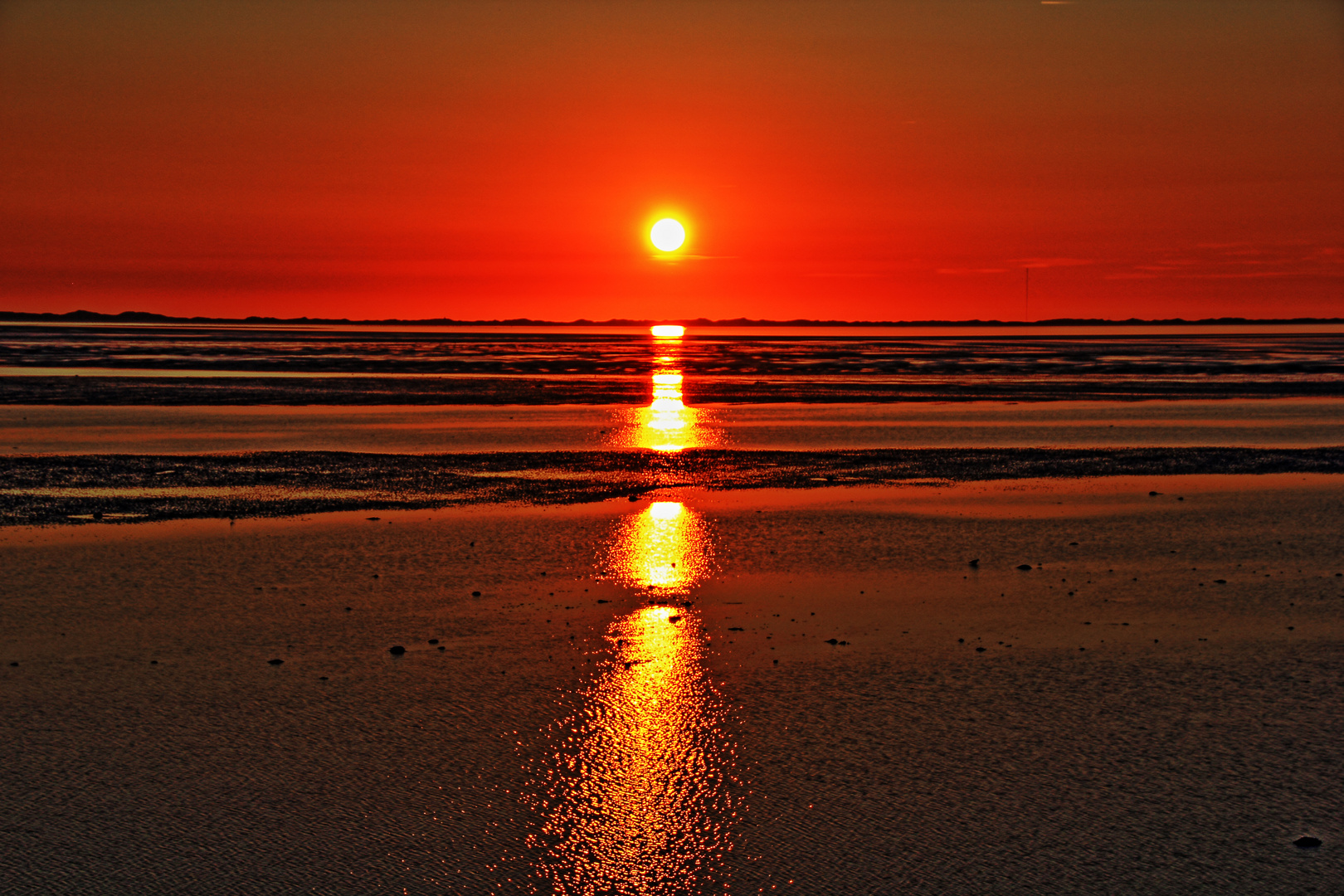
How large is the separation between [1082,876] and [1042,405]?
2973 cm

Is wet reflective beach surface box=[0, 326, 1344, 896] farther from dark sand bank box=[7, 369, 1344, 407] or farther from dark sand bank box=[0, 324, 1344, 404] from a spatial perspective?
dark sand bank box=[0, 324, 1344, 404]

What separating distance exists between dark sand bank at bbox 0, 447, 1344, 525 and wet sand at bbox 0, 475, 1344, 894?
220 centimetres

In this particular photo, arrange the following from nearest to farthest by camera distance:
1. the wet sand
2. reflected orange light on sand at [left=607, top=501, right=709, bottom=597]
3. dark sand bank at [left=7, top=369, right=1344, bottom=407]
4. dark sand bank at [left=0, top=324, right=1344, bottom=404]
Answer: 1. the wet sand
2. reflected orange light on sand at [left=607, top=501, right=709, bottom=597]
3. dark sand bank at [left=7, top=369, right=1344, bottom=407]
4. dark sand bank at [left=0, top=324, right=1344, bottom=404]

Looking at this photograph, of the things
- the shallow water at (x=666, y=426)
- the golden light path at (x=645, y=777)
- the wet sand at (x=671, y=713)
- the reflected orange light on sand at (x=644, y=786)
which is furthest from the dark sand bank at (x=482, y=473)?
the reflected orange light on sand at (x=644, y=786)

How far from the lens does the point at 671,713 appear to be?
6977 mm

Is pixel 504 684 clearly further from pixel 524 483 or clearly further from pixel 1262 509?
pixel 1262 509

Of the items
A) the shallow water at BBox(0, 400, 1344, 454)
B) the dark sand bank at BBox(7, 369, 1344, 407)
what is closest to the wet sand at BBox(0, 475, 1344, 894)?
the shallow water at BBox(0, 400, 1344, 454)

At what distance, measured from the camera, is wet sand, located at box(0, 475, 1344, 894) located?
5.06m

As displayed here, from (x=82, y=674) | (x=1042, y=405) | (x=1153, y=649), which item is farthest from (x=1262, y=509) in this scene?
(x=1042, y=405)

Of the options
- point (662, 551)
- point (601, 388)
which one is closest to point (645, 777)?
point (662, 551)

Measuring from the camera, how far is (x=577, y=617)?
30.4 ft

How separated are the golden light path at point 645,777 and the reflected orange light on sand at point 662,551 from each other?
4.36 ft

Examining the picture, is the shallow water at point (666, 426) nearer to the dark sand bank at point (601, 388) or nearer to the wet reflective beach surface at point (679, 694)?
the dark sand bank at point (601, 388)

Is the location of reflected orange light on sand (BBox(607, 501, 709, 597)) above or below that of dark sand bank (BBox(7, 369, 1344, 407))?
below
